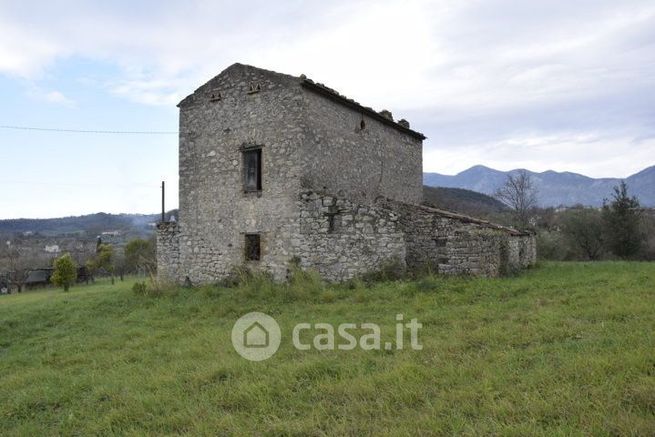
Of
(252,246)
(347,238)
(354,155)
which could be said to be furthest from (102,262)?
(347,238)

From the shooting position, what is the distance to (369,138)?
15.2 metres

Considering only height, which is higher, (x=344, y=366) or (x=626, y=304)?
(x=626, y=304)

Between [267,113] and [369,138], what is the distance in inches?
153

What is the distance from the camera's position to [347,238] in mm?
12000

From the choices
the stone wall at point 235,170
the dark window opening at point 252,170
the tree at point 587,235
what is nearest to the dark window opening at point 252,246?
the stone wall at point 235,170

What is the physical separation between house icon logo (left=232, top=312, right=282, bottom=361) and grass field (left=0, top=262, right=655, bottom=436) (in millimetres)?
169

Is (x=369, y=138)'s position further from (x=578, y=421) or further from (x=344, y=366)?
(x=578, y=421)

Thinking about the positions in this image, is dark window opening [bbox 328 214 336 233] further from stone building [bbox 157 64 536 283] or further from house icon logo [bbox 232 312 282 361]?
house icon logo [bbox 232 312 282 361]

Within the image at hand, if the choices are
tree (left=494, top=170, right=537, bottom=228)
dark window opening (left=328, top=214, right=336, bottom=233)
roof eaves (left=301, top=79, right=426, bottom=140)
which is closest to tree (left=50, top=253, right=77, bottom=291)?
roof eaves (left=301, top=79, right=426, bottom=140)

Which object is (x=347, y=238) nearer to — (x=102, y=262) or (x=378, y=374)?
(x=378, y=374)

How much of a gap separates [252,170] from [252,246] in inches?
86.7

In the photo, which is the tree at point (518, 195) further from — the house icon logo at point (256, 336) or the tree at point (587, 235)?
the house icon logo at point (256, 336)

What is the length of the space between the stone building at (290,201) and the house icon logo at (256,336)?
3.30 meters

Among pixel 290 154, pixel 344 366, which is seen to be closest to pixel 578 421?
pixel 344 366
